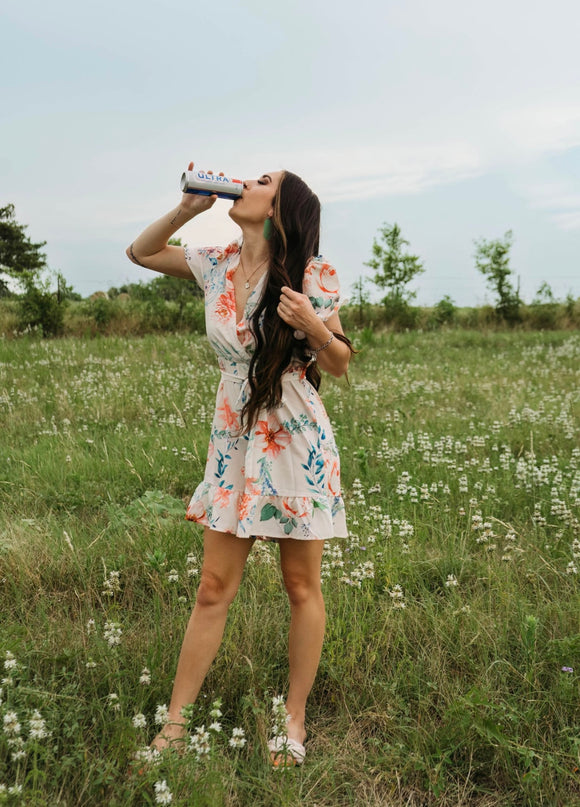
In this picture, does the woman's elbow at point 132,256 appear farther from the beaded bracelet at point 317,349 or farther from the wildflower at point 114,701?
the wildflower at point 114,701

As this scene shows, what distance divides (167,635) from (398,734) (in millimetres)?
1254

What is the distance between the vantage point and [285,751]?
2.84 m

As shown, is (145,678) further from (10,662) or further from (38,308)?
(38,308)

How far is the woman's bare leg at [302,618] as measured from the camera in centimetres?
309

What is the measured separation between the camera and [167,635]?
12.2 feet

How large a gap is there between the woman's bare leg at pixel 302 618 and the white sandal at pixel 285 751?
6cm

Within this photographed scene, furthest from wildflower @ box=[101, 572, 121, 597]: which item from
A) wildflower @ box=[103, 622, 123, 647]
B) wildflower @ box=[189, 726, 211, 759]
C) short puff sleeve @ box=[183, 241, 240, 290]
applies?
short puff sleeve @ box=[183, 241, 240, 290]

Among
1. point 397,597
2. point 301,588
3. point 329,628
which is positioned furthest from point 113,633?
point 397,597

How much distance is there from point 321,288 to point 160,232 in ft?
2.86

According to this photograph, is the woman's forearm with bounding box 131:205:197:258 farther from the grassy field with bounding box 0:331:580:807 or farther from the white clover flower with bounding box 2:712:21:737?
the white clover flower with bounding box 2:712:21:737

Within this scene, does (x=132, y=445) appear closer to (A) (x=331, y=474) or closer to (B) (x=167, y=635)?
(B) (x=167, y=635)

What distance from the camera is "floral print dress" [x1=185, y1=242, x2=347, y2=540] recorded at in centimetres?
300

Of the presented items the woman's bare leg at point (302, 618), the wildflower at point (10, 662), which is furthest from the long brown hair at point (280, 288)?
the wildflower at point (10, 662)

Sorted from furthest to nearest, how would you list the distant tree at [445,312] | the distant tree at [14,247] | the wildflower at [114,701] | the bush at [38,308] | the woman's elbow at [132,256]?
the distant tree at [14,247] < the distant tree at [445,312] < the bush at [38,308] < the woman's elbow at [132,256] < the wildflower at [114,701]
